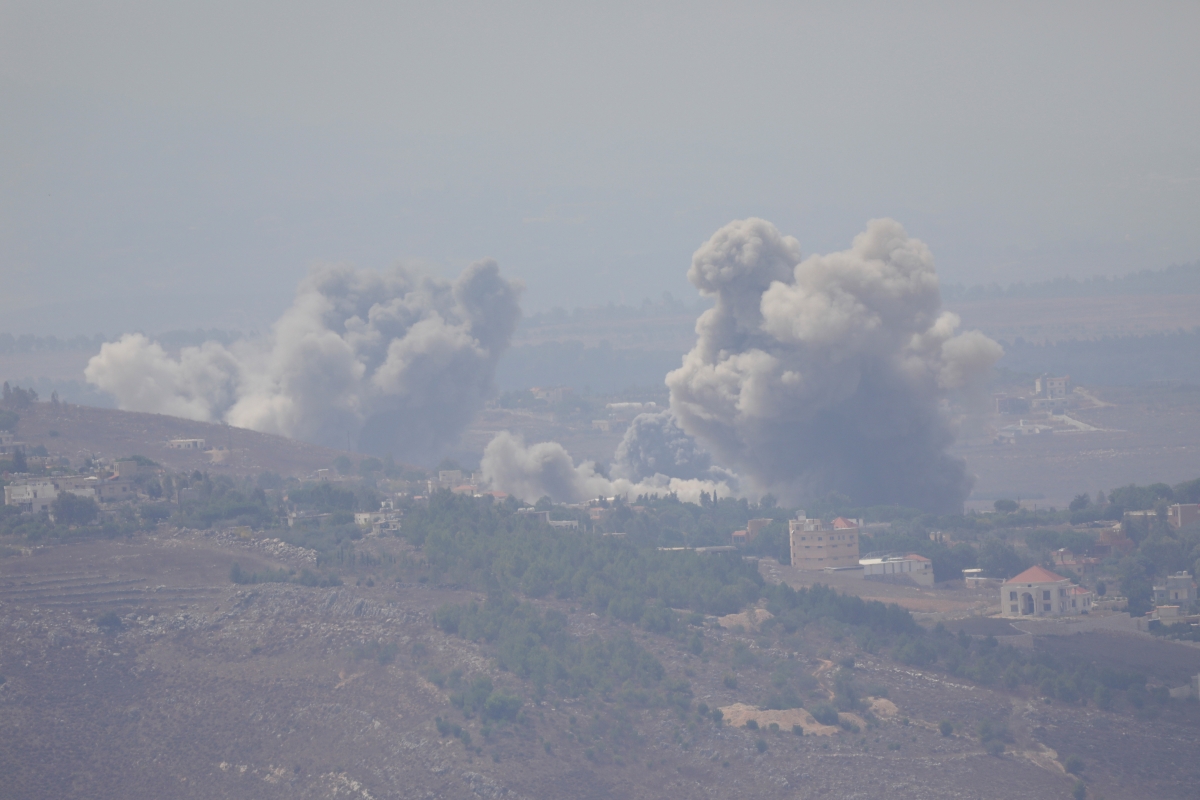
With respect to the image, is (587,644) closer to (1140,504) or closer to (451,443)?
(1140,504)

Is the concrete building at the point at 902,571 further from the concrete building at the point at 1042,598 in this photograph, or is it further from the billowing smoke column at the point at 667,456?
the billowing smoke column at the point at 667,456

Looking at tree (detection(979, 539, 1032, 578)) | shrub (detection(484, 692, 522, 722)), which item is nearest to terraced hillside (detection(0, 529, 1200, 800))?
shrub (detection(484, 692, 522, 722))

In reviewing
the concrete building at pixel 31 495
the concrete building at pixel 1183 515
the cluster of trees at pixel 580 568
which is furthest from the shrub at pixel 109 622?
the concrete building at pixel 1183 515

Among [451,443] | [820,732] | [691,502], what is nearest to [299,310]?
[451,443]

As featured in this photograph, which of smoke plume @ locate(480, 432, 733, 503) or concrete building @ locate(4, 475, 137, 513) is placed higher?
smoke plume @ locate(480, 432, 733, 503)

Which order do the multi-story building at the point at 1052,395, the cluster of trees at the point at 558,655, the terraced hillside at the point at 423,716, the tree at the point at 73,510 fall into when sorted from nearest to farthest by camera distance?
the terraced hillside at the point at 423,716 < the cluster of trees at the point at 558,655 < the tree at the point at 73,510 < the multi-story building at the point at 1052,395

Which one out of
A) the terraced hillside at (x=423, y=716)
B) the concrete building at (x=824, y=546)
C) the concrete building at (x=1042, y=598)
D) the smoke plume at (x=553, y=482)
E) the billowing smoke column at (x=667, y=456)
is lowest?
the terraced hillside at (x=423, y=716)

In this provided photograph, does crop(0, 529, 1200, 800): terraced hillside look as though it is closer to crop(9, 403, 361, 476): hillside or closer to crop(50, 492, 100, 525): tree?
crop(50, 492, 100, 525): tree
